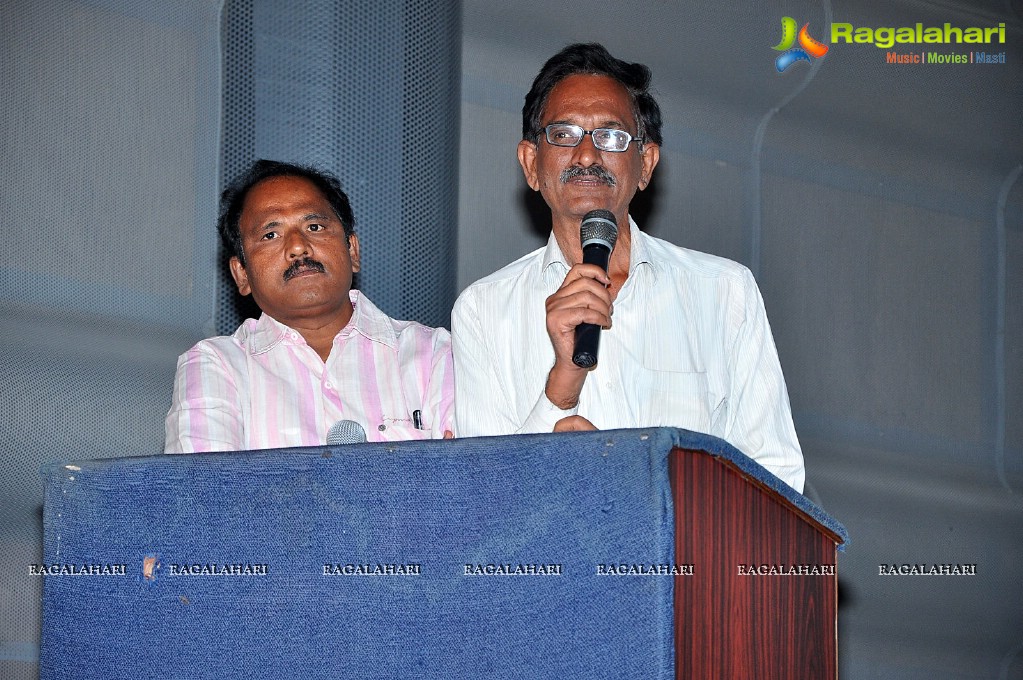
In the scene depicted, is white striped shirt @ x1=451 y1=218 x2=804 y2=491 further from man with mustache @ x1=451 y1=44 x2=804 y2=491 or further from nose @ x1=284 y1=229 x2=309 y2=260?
nose @ x1=284 y1=229 x2=309 y2=260

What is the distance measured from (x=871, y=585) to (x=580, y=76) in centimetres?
194

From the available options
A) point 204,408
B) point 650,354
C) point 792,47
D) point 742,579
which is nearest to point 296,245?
point 204,408

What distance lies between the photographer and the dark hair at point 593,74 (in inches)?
84.5

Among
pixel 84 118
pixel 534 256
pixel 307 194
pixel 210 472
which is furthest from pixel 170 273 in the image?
pixel 210 472

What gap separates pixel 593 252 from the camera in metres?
1.70

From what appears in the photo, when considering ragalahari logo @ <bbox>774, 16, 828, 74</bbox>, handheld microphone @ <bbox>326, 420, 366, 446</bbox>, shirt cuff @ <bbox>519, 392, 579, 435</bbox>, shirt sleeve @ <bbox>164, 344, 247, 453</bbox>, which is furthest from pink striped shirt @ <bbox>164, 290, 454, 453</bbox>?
ragalahari logo @ <bbox>774, 16, 828, 74</bbox>

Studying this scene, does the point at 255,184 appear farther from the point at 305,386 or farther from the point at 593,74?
the point at 593,74

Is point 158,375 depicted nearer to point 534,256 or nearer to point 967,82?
point 534,256

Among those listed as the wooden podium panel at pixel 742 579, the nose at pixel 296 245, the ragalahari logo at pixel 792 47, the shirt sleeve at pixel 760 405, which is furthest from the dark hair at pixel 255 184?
the ragalahari logo at pixel 792 47

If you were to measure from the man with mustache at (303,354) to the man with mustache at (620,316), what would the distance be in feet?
0.82

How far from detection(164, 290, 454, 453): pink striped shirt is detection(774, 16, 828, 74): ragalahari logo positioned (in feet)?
5.23

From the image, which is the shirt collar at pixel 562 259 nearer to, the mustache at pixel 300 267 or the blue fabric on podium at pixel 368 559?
the mustache at pixel 300 267

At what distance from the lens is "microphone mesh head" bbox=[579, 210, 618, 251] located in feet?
5.69

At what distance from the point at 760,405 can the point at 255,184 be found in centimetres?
124
